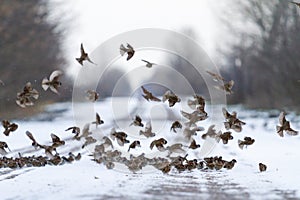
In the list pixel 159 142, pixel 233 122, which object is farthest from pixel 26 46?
pixel 233 122

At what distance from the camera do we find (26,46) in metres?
19.9

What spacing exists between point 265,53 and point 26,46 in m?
9.29

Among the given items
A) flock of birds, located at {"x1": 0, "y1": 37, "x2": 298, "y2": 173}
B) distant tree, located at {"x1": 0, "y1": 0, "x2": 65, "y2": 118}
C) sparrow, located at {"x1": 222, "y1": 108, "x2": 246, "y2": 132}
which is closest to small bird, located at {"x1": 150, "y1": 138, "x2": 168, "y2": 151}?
flock of birds, located at {"x1": 0, "y1": 37, "x2": 298, "y2": 173}

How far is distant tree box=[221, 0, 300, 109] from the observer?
17.7 meters

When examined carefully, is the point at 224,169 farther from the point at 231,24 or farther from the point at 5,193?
the point at 231,24

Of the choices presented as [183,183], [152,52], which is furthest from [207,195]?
[152,52]

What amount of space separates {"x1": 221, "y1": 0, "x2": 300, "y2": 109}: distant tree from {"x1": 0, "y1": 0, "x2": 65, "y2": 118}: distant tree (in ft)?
25.0

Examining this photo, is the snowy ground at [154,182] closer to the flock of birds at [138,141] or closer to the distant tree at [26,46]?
the flock of birds at [138,141]

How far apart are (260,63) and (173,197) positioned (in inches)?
706

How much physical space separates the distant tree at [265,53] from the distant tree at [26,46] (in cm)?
763

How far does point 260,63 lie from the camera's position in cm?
2117

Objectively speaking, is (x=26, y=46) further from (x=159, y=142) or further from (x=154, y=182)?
(x=154, y=182)

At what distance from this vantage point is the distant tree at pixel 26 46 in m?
17.7

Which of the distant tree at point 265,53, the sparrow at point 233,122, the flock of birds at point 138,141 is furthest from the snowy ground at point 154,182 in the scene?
the distant tree at point 265,53
